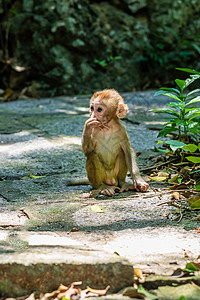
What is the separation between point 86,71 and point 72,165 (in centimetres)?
598

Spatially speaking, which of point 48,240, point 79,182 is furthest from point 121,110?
point 48,240

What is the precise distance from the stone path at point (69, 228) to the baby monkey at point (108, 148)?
18cm

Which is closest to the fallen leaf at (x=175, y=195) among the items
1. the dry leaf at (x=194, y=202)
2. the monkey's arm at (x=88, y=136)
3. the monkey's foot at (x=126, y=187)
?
the dry leaf at (x=194, y=202)

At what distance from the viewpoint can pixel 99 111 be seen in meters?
3.60

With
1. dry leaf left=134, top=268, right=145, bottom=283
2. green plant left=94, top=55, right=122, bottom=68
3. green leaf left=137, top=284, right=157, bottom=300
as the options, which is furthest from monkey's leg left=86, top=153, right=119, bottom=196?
green plant left=94, top=55, right=122, bottom=68

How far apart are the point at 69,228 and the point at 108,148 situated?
1202 mm

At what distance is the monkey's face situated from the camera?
11.8 feet

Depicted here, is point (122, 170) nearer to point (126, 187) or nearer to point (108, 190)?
point (126, 187)

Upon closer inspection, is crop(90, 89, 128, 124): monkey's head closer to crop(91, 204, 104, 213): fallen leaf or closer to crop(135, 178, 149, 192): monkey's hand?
crop(135, 178, 149, 192): monkey's hand

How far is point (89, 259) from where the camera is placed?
194 centimetres

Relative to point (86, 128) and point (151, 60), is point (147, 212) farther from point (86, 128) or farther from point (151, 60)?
point (151, 60)

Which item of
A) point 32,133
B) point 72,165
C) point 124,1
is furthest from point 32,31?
point 72,165

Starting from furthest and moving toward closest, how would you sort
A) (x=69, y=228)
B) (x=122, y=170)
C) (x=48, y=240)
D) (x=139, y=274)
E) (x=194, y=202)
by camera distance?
(x=122, y=170) → (x=194, y=202) → (x=69, y=228) → (x=48, y=240) → (x=139, y=274)

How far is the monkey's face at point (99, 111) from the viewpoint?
3.59m
